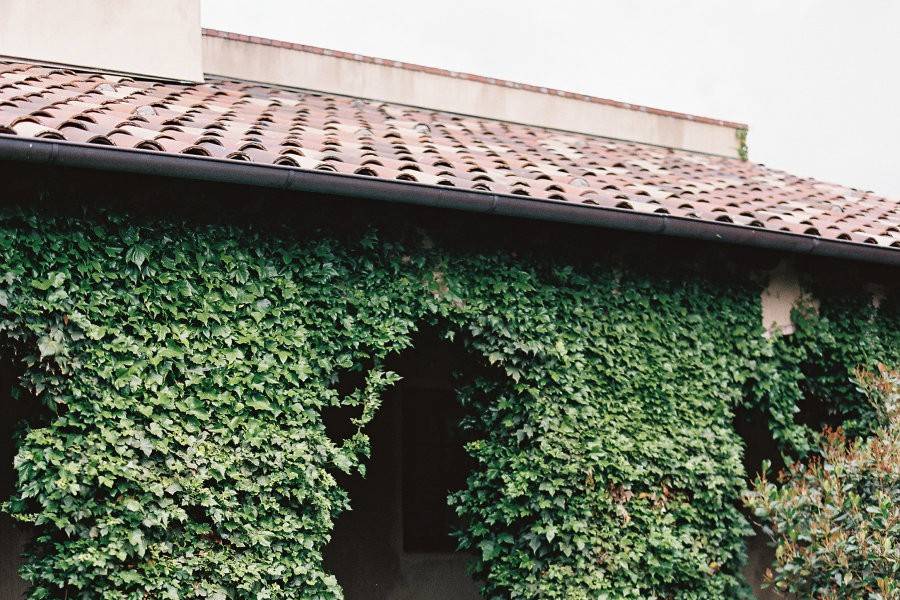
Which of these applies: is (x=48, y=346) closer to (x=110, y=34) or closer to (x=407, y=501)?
(x=110, y=34)

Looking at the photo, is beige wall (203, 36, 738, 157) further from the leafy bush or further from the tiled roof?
the leafy bush

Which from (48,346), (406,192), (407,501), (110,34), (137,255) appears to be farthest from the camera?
(407,501)

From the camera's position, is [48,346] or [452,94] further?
[452,94]

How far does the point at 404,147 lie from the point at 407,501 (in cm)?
324

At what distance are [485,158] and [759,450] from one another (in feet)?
10.9

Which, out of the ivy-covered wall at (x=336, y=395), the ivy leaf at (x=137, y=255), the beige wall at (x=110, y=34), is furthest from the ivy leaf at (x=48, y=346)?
the beige wall at (x=110, y=34)

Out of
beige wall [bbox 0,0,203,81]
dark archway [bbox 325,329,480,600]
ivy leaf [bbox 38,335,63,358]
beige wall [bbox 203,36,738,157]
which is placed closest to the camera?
ivy leaf [bbox 38,335,63,358]

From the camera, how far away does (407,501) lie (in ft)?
25.2

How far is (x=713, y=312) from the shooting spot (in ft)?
20.9

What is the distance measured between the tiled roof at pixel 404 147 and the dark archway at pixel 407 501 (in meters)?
1.97

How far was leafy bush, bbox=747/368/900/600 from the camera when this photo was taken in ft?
16.6

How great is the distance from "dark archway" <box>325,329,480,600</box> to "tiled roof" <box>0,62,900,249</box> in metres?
1.97

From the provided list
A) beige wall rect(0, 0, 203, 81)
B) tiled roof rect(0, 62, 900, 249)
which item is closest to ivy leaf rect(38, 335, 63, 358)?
tiled roof rect(0, 62, 900, 249)

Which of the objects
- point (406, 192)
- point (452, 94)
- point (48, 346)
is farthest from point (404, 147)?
point (452, 94)
